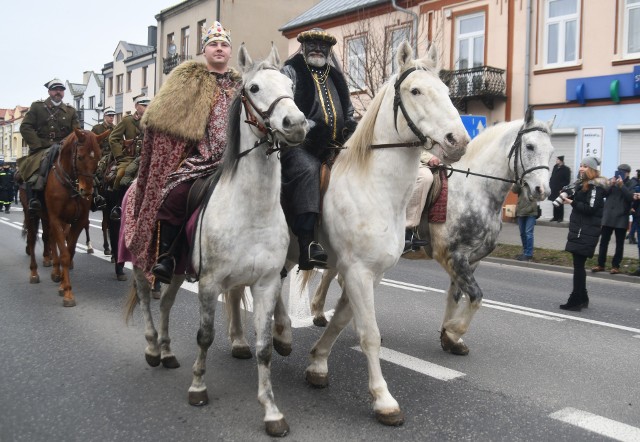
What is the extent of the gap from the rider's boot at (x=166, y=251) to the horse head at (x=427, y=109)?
1.81m

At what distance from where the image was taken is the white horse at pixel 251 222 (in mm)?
3934

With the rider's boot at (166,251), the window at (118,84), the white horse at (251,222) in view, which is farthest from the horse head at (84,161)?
the window at (118,84)

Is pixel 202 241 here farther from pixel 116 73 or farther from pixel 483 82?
pixel 116 73

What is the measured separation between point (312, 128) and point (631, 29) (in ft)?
55.3

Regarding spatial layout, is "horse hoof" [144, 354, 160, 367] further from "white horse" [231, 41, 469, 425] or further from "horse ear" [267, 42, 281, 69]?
"horse ear" [267, 42, 281, 69]

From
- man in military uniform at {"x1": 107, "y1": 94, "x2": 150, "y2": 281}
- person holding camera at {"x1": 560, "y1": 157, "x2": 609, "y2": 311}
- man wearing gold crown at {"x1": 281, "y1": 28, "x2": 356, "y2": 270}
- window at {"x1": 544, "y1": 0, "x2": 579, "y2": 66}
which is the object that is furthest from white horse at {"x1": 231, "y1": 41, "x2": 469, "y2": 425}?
window at {"x1": 544, "y1": 0, "x2": 579, "y2": 66}

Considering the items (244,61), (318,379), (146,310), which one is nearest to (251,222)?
(244,61)

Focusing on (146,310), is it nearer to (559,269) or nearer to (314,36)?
(314,36)

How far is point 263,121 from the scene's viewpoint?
3.88 metres

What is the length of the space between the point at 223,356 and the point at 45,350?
164cm

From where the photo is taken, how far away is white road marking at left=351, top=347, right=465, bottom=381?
5086 mm

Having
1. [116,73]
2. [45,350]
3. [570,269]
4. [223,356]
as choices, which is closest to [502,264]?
[570,269]

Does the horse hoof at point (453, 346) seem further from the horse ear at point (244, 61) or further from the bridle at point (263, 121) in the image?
the horse ear at point (244, 61)

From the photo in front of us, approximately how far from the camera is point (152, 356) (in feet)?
16.9
